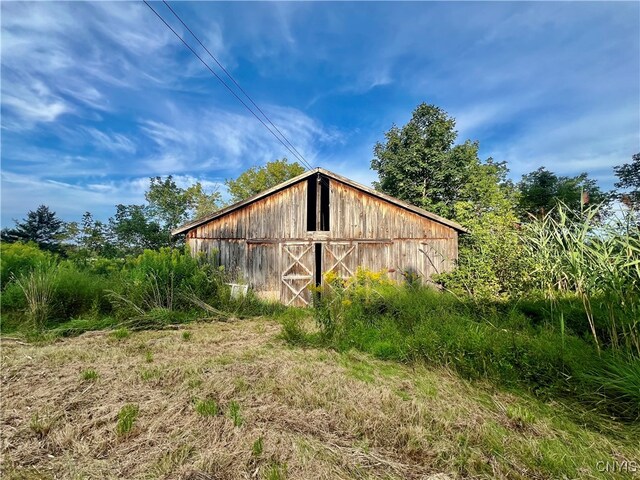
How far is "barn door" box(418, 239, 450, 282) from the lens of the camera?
9688 mm

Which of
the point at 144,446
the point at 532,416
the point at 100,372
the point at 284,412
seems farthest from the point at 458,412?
the point at 100,372

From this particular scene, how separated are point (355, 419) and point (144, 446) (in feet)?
6.04

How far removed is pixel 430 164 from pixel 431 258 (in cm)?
1327

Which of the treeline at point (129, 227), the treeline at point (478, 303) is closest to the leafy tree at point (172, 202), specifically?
the treeline at point (129, 227)

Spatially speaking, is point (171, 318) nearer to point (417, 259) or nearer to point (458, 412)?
point (458, 412)

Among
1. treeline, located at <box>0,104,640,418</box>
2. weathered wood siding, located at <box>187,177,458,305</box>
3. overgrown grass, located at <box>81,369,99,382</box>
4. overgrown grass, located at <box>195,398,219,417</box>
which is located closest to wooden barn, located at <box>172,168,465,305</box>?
weathered wood siding, located at <box>187,177,458,305</box>

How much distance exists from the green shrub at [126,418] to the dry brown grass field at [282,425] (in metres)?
0.01

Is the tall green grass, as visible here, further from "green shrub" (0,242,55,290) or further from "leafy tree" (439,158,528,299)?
"green shrub" (0,242,55,290)

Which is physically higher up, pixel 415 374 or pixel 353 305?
pixel 353 305

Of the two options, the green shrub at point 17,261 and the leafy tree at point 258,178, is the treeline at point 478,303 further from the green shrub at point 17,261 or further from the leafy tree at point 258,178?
the leafy tree at point 258,178

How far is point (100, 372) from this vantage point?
3.88 metres

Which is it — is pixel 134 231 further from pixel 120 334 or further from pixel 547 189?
pixel 547 189

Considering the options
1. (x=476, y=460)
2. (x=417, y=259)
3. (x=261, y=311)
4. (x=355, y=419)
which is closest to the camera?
(x=476, y=460)

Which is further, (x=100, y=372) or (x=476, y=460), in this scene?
(x=100, y=372)
